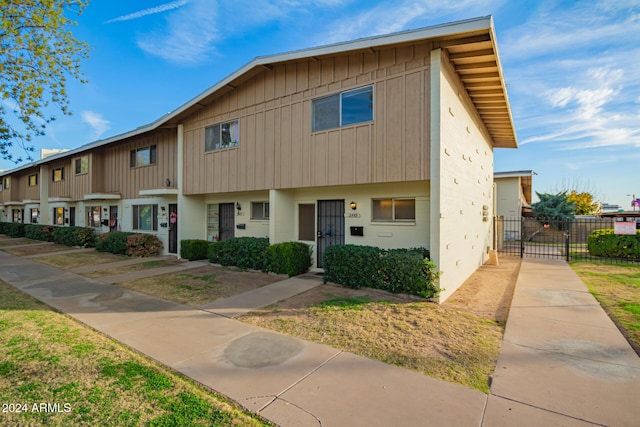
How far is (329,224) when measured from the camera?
937cm

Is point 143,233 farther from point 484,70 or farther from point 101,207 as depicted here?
point 484,70

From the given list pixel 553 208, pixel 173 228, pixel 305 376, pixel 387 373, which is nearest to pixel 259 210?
pixel 173 228

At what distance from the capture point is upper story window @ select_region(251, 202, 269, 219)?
35.9 ft

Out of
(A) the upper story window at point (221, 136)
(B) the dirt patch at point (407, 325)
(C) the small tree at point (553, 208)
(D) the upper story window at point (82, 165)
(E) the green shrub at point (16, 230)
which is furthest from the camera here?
(E) the green shrub at point (16, 230)

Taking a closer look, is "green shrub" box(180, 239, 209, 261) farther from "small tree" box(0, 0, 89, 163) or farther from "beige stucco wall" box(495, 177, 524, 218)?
"beige stucco wall" box(495, 177, 524, 218)

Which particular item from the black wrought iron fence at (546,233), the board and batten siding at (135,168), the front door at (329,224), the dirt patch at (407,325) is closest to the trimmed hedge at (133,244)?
the board and batten siding at (135,168)

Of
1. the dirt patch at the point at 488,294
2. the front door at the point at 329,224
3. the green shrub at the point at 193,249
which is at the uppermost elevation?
the front door at the point at 329,224

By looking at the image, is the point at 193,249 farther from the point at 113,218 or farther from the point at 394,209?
the point at 113,218

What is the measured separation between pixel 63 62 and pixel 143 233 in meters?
9.05

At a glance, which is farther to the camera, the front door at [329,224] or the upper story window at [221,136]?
the upper story window at [221,136]

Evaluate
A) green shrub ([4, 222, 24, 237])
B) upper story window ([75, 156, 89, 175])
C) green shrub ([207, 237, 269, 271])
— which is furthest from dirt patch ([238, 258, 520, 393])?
green shrub ([4, 222, 24, 237])

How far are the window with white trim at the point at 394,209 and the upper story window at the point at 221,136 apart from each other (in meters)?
5.33

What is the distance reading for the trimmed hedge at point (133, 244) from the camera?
13.1 metres

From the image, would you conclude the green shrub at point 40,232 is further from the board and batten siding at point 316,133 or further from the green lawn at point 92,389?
the green lawn at point 92,389
